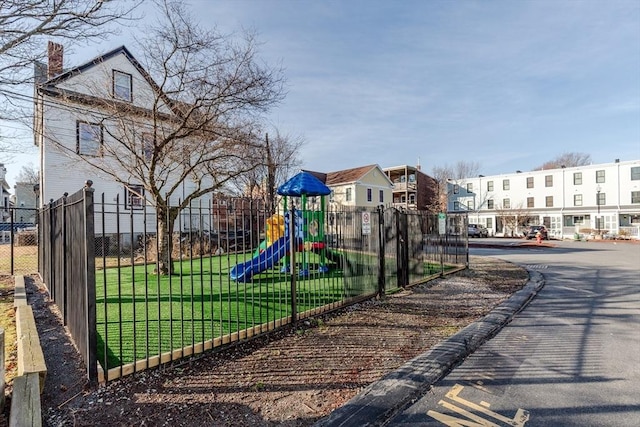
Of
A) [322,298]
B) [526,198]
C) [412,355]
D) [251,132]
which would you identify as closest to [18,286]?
[322,298]

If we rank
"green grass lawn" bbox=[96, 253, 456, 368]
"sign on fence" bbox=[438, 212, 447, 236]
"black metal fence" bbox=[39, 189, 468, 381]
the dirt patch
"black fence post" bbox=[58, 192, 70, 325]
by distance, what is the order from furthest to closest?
"sign on fence" bbox=[438, 212, 447, 236] → "black fence post" bbox=[58, 192, 70, 325] → "green grass lawn" bbox=[96, 253, 456, 368] → "black metal fence" bbox=[39, 189, 468, 381] → the dirt patch

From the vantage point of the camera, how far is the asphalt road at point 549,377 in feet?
9.69

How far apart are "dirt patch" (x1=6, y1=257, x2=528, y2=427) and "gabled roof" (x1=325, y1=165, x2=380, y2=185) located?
31.1 metres

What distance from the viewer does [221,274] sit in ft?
20.7

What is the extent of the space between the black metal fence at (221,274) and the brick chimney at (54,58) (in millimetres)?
2758

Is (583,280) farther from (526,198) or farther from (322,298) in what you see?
(526,198)

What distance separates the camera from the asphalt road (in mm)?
2953

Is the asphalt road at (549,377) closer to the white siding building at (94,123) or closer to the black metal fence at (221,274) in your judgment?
the black metal fence at (221,274)

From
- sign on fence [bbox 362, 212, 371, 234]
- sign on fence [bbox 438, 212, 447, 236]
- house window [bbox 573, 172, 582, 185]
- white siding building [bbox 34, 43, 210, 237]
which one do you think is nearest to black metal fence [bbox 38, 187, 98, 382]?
white siding building [bbox 34, 43, 210, 237]

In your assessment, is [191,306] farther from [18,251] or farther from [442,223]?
[18,251]

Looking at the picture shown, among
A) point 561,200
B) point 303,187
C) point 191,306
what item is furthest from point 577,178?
point 191,306

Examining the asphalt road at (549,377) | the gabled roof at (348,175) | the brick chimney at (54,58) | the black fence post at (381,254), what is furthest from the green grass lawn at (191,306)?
the gabled roof at (348,175)

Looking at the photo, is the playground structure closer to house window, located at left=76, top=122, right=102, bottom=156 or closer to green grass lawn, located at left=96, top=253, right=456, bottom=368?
green grass lawn, located at left=96, top=253, right=456, bottom=368

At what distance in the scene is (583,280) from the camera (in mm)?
9625
